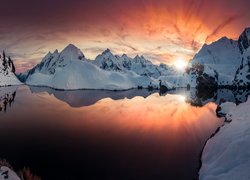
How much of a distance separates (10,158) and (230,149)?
20812 mm

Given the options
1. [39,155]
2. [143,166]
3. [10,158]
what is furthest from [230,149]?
[10,158]

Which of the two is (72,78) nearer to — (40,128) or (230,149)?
(40,128)

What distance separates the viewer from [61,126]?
50.0 metres

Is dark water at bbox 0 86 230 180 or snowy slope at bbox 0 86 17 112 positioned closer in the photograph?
dark water at bbox 0 86 230 180

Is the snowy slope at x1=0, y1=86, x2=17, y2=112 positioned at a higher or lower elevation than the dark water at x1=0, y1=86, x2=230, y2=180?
higher

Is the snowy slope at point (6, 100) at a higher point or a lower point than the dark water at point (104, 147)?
higher

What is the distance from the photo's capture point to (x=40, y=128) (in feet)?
156

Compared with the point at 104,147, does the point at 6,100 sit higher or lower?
higher

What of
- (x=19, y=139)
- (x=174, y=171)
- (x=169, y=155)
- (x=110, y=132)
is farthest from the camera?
(x=110, y=132)

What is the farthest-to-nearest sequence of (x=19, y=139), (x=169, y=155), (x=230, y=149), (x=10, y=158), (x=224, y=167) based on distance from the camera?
(x=19, y=139) → (x=169, y=155) → (x=10, y=158) → (x=230, y=149) → (x=224, y=167)

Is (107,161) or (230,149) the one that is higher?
(230,149)

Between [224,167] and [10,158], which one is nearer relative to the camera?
[224,167]

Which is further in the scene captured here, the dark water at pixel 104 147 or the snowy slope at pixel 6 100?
the snowy slope at pixel 6 100

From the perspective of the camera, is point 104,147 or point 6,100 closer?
point 104,147
